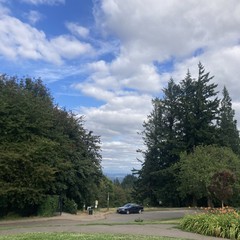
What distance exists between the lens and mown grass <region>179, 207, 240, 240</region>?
15.7 m

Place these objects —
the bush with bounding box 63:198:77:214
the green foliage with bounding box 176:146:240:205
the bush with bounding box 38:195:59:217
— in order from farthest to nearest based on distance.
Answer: the green foliage with bounding box 176:146:240:205 → the bush with bounding box 63:198:77:214 → the bush with bounding box 38:195:59:217

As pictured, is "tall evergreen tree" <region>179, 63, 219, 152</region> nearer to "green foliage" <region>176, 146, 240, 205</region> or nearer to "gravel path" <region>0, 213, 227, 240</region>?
"green foliage" <region>176, 146, 240, 205</region>

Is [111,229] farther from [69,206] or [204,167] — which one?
[204,167]

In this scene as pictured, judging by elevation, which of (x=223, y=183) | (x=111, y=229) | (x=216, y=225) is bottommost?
(x=111, y=229)

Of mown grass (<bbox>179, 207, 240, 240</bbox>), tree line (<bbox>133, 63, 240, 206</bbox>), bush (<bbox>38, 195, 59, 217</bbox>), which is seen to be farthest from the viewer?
tree line (<bbox>133, 63, 240, 206</bbox>)

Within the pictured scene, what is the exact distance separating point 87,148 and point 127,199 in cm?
6778

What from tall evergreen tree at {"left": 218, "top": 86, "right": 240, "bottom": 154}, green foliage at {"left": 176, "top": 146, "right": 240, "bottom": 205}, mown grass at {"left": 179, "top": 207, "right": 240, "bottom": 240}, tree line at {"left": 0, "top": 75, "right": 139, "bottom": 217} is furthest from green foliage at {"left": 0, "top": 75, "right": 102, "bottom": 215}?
tall evergreen tree at {"left": 218, "top": 86, "right": 240, "bottom": 154}

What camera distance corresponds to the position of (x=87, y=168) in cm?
3828

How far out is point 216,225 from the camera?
16.3m

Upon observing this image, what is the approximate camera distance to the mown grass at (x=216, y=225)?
1570 cm

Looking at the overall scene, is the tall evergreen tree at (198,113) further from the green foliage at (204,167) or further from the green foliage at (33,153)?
the green foliage at (33,153)

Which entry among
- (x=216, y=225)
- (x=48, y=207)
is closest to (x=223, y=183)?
(x=216, y=225)

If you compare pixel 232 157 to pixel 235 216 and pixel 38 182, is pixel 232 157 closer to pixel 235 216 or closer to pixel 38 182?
pixel 38 182

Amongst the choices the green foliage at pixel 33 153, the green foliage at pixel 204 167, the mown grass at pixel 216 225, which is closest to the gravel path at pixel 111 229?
the mown grass at pixel 216 225
